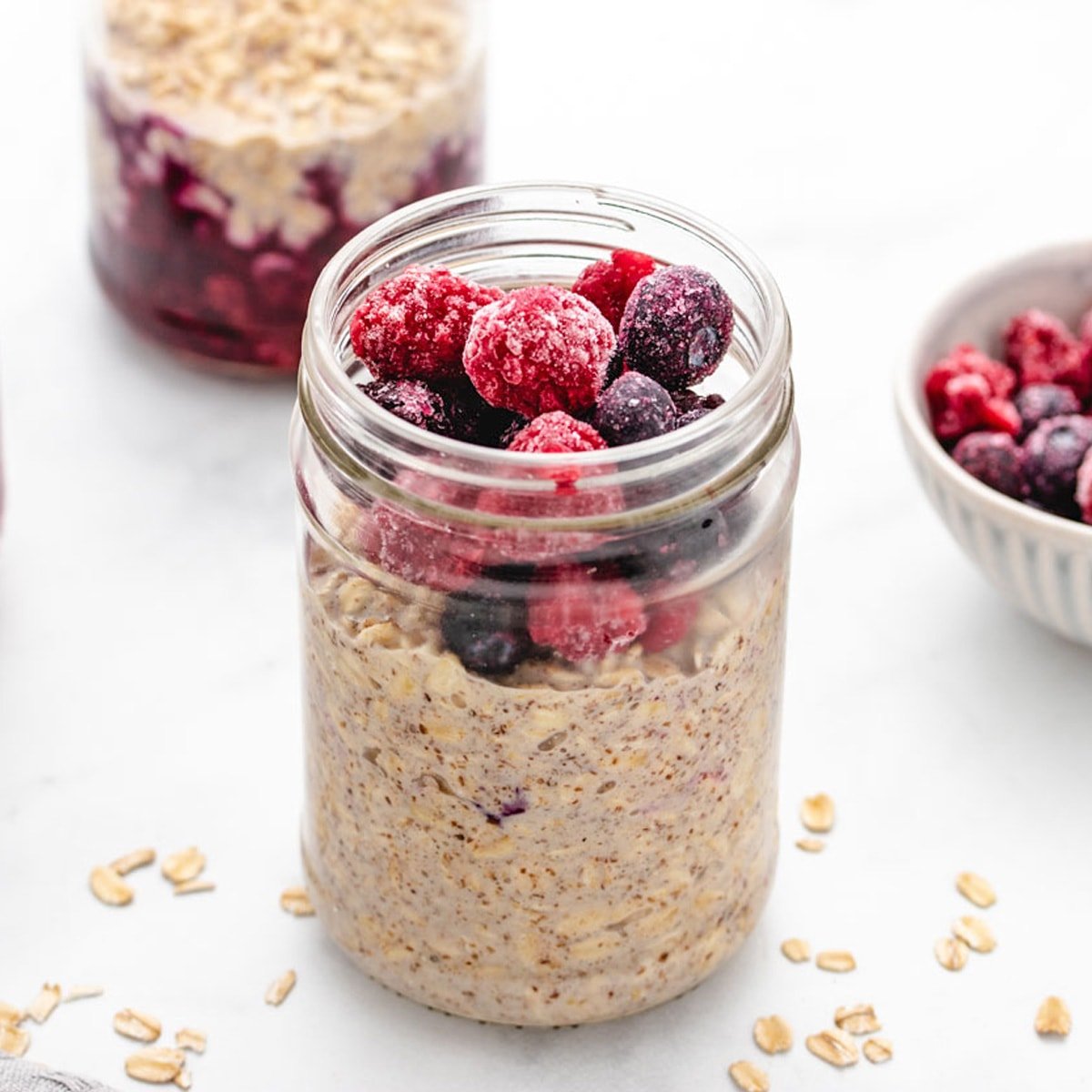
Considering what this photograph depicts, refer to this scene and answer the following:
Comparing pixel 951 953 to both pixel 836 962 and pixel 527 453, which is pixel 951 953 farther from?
pixel 527 453

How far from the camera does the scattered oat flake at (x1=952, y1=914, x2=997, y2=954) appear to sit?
1.23 meters

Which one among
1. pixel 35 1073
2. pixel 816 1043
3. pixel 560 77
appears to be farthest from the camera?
pixel 560 77

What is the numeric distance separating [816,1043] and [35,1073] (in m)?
0.45

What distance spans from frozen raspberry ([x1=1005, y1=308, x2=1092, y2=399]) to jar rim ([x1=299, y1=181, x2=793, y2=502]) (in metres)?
0.45

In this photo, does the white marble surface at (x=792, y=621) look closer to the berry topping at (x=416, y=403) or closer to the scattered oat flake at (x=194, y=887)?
the scattered oat flake at (x=194, y=887)

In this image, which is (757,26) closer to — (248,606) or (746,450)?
(248,606)

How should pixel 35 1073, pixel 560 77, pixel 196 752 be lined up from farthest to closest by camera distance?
pixel 560 77 → pixel 196 752 → pixel 35 1073

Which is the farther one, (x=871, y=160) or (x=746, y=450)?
(x=871, y=160)

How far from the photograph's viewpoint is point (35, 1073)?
107 cm

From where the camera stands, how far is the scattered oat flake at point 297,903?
125 cm

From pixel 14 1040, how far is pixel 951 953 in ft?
1.85

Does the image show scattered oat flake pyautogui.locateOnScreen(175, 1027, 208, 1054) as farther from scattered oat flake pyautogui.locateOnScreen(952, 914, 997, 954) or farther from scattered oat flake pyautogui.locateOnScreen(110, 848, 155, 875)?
scattered oat flake pyautogui.locateOnScreen(952, 914, 997, 954)

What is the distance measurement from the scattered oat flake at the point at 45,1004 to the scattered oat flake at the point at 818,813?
484 mm

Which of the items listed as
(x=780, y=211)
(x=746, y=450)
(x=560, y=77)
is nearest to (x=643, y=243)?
(x=746, y=450)
